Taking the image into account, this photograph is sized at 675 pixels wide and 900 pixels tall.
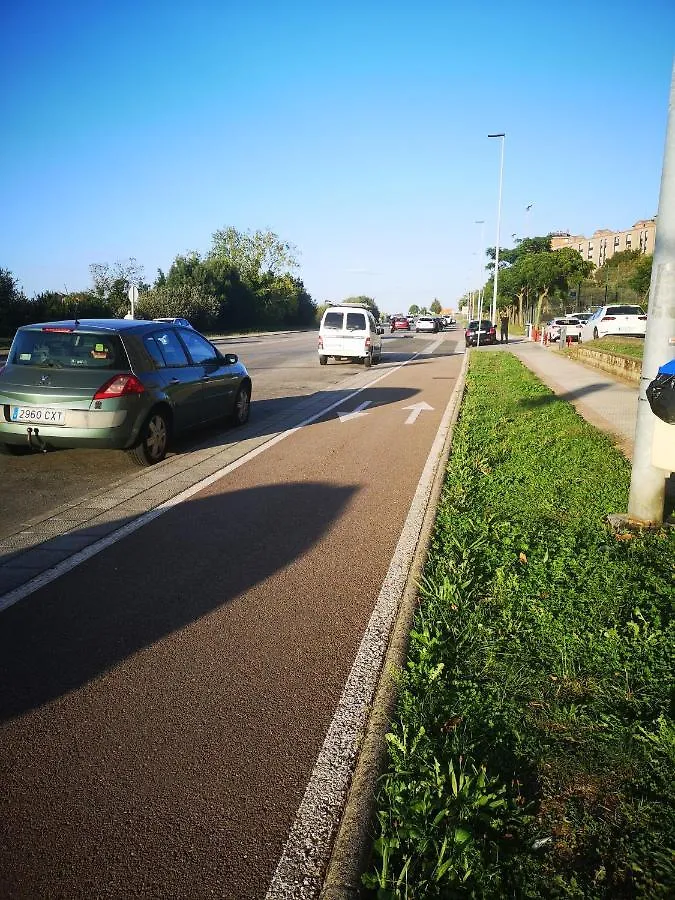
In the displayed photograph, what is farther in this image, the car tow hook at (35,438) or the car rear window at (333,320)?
the car rear window at (333,320)

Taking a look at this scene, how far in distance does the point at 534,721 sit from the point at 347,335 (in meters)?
22.0

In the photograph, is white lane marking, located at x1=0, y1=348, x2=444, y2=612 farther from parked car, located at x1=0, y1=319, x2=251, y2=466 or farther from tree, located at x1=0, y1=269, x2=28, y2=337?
tree, located at x1=0, y1=269, x2=28, y2=337

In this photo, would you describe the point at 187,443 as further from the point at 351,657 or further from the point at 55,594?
the point at 351,657

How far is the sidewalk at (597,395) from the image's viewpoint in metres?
10.2

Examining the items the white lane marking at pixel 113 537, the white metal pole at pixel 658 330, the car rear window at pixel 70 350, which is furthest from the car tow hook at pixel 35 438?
the white metal pole at pixel 658 330

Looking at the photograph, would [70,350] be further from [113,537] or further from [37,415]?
[113,537]

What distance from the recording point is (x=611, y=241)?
18062 centimetres

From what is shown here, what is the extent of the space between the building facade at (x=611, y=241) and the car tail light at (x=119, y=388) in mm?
153780

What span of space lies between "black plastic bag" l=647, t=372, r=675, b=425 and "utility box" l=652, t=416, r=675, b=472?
0.19 m

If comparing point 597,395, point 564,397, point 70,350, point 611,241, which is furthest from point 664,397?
point 611,241

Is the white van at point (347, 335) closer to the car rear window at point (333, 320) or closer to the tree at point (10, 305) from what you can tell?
the car rear window at point (333, 320)

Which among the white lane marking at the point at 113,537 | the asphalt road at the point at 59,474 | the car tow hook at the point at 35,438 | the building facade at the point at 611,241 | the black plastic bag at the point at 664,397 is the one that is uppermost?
the building facade at the point at 611,241

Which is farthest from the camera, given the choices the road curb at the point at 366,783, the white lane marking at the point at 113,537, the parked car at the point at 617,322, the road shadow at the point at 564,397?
the parked car at the point at 617,322

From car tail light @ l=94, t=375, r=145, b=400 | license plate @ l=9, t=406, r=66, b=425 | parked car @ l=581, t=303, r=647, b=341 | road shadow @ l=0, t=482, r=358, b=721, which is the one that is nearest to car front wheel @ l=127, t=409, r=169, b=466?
car tail light @ l=94, t=375, r=145, b=400
